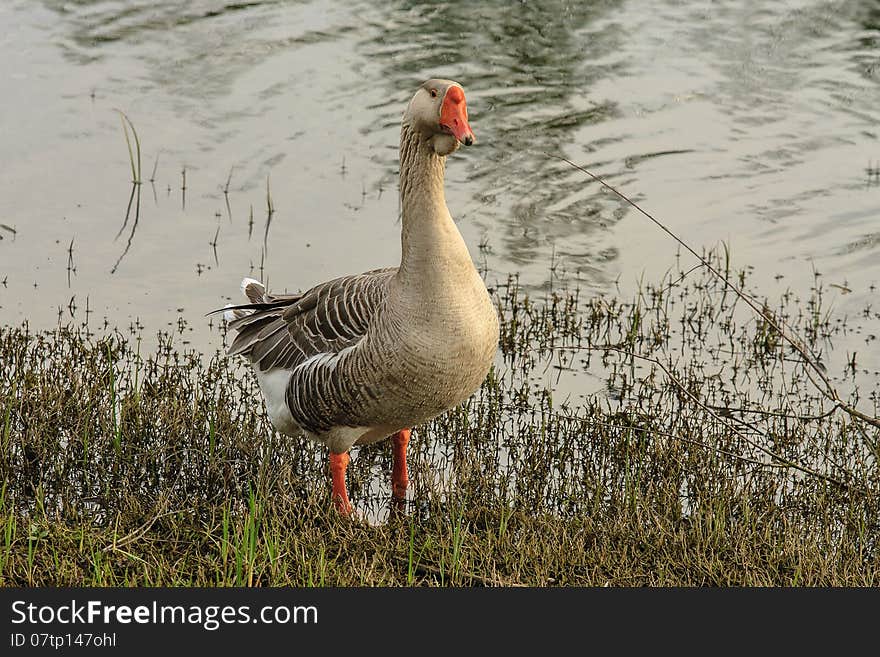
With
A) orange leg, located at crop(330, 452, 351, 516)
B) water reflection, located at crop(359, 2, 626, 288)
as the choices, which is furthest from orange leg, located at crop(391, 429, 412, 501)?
water reflection, located at crop(359, 2, 626, 288)

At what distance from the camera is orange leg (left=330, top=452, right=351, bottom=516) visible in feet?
20.8

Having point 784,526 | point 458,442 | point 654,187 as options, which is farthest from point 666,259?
point 784,526

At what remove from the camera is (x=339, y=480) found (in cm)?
643

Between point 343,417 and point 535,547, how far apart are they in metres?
1.17

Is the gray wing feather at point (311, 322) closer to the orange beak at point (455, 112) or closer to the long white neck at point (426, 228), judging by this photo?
the long white neck at point (426, 228)

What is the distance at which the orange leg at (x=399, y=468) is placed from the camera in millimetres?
6742

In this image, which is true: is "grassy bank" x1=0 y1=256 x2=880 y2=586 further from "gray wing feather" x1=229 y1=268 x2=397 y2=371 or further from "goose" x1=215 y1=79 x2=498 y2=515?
"gray wing feather" x1=229 y1=268 x2=397 y2=371

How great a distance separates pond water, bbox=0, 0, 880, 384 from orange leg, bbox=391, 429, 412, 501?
8.18 ft

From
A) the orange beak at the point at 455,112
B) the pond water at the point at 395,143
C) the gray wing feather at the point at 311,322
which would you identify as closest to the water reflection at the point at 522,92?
the pond water at the point at 395,143

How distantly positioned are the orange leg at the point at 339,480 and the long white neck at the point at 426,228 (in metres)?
1.13

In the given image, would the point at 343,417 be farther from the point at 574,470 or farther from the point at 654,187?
the point at 654,187

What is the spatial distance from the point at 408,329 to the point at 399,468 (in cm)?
125

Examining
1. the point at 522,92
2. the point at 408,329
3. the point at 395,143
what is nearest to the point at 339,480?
the point at 408,329

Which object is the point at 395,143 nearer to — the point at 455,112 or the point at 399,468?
the point at 399,468
